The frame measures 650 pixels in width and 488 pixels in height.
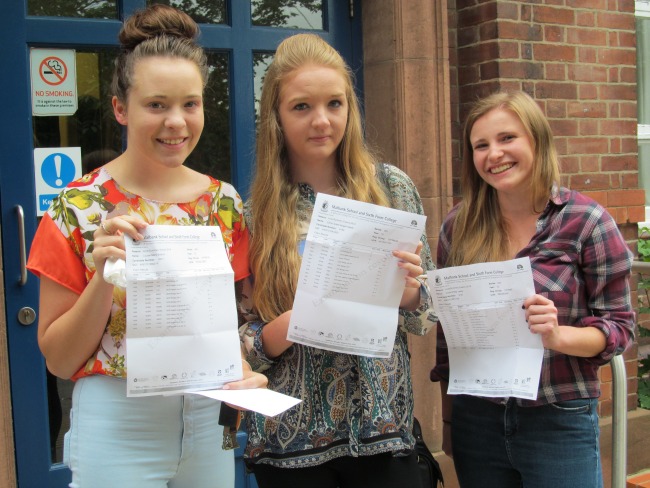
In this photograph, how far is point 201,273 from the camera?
190 centimetres

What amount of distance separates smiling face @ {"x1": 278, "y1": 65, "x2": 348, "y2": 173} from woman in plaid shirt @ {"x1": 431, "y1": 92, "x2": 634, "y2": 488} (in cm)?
49

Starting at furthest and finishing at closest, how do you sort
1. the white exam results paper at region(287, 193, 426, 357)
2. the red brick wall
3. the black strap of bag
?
the red brick wall
the black strap of bag
the white exam results paper at region(287, 193, 426, 357)

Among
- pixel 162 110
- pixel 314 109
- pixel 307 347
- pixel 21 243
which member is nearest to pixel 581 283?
pixel 307 347

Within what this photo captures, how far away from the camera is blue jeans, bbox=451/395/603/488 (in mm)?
2213

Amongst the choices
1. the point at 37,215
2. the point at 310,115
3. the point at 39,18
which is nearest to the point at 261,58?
the point at 39,18

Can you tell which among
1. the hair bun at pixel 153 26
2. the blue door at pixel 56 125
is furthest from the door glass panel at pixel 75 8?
the hair bun at pixel 153 26

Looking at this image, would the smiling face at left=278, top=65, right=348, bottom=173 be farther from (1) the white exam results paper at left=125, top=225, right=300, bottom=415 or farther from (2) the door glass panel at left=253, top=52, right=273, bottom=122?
(2) the door glass panel at left=253, top=52, right=273, bottom=122

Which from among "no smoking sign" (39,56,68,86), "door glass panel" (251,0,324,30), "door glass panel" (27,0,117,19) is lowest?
"no smoking sign" (39,56,68,86)

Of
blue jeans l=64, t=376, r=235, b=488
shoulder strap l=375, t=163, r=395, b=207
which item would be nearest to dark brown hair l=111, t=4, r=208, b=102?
shoulder strap l=375, t=163, r=395, b=207

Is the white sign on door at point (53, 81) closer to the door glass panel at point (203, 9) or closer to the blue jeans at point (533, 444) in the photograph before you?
the door glass panel at point (203, 9)

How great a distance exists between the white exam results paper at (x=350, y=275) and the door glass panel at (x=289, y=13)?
2.07 m

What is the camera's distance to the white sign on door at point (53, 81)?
3301 millimetres

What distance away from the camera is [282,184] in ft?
7.34

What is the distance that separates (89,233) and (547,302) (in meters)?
1.24
